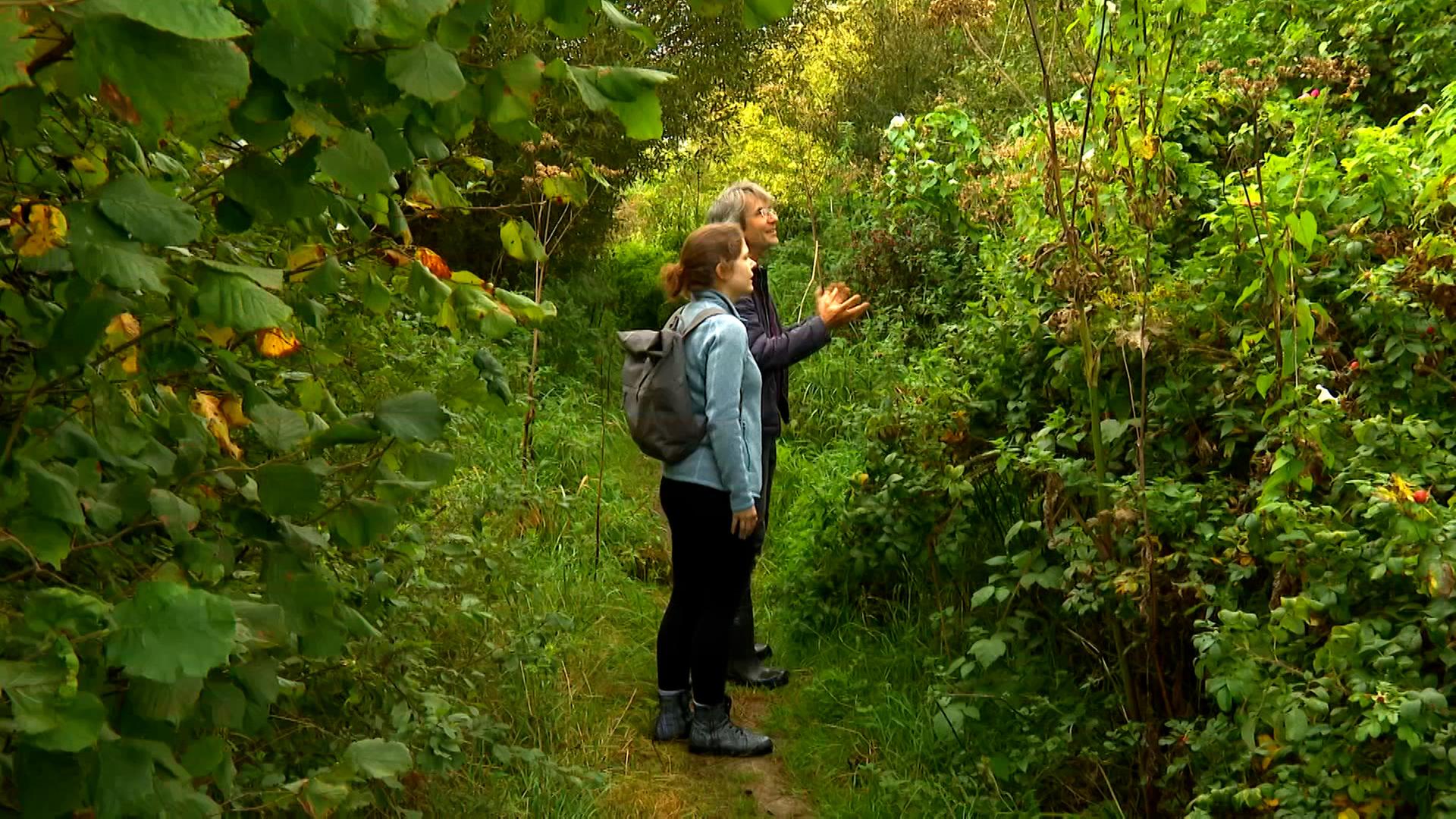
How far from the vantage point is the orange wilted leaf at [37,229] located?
160cm

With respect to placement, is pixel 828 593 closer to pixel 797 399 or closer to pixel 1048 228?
pixel 1048 228

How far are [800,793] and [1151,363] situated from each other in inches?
75.7

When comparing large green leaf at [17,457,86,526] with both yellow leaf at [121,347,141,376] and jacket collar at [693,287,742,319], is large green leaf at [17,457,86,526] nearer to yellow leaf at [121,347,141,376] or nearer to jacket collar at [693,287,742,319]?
yellow leaf at [121,347,141,376]

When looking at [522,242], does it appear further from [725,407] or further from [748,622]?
[748,622]

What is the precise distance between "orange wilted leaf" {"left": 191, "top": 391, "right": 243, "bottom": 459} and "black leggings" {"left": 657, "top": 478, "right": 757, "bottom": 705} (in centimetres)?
228

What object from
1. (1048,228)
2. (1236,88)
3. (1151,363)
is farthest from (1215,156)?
(1151,363)

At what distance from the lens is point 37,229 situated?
163cm

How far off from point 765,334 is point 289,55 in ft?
12.9

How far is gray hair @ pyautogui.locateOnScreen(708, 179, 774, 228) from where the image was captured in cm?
513

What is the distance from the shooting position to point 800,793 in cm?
457

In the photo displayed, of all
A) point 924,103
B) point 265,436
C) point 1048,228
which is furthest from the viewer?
point 924,103

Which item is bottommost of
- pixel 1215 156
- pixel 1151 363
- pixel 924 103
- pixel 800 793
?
pixel 800 793

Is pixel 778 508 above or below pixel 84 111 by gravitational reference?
below

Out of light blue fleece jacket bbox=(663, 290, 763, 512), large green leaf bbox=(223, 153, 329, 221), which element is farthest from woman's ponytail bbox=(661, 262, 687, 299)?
large green leaf bbox=(223, 153, 329, 221)
